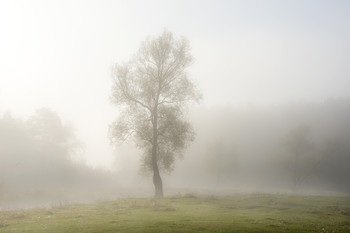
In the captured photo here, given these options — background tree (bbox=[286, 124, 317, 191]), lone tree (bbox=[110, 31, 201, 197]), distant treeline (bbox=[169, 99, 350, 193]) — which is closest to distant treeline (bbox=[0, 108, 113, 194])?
lone tree (bbox=[110, 31, 201, 197])

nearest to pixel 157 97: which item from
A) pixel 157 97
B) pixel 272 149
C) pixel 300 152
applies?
pixel 157 97

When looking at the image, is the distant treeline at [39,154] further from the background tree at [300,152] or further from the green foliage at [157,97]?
the background tree at [300,152]

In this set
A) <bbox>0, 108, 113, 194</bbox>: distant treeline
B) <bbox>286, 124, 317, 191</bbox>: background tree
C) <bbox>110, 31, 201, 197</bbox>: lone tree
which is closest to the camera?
<bbox>110, 31, 201, 197</bbox>: lone tree

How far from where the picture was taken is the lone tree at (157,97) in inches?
1480

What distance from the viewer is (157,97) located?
3772 centimetres

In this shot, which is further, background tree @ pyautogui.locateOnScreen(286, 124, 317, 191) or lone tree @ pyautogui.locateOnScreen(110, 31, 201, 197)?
background tree @ pyautogui.locateOnScreen(286, 124, 317, 191)

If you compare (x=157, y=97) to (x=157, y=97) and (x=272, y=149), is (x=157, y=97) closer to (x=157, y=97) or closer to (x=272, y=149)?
(x=157, y=97)

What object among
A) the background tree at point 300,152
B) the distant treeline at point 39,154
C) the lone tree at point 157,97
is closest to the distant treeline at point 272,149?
the background tree at point 300,152

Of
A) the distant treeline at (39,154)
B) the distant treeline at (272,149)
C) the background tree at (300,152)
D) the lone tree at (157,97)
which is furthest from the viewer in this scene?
the distant treeline at (272,149)

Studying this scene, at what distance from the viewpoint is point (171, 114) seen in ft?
123

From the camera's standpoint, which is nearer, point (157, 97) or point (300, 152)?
point (157, 97)

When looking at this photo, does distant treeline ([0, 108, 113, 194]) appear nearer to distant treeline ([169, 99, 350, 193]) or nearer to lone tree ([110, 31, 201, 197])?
lone tree ([110, 31, 201, 197])

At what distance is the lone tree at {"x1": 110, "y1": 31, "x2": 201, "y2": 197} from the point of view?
123ft

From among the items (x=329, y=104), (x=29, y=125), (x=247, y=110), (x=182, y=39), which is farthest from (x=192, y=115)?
(x=182, y=39)
